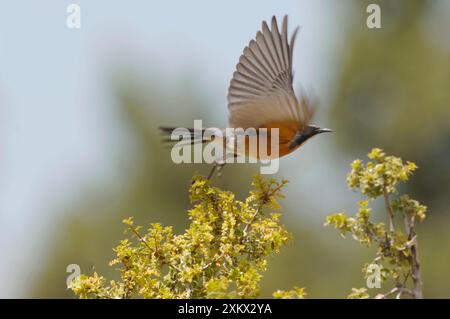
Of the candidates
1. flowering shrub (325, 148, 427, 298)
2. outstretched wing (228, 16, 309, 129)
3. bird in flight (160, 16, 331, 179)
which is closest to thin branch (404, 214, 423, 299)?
flowering shrub (325, 148, 427, 298)

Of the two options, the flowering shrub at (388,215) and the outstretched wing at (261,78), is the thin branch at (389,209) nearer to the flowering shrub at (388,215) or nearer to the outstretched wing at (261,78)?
the flowering shrub at (388,215)

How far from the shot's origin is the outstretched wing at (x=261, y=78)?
4.40 meters

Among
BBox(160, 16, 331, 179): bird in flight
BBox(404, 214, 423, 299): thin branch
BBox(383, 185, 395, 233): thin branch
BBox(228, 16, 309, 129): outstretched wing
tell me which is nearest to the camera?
BBox(404, 214, 423, 299): thin branch

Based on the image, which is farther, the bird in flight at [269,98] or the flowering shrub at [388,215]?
the bird in flight at [269,98]

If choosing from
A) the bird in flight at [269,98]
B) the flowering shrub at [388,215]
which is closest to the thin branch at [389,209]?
the flowering shrub at [388,215]

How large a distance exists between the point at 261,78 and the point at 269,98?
0.18 metres

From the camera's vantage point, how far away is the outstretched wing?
4.40 m

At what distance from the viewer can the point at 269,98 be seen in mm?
4488

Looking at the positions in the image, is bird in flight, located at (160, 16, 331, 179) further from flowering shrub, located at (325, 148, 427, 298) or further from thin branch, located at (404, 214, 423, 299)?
thin branch, located at (404, 214, 423, 299)

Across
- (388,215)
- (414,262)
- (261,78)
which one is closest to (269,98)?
(261,78)

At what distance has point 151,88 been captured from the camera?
2200 cm

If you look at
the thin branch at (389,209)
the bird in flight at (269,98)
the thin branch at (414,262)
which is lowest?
the thin branch at (414,262)

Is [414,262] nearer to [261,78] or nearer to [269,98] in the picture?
[269,98]

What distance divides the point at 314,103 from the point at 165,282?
114cm
